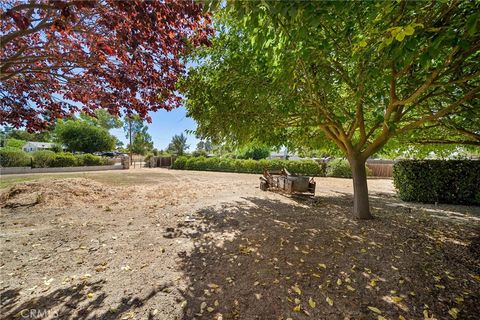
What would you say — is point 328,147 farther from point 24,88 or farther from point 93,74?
point 24,88

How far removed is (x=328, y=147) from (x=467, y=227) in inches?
183

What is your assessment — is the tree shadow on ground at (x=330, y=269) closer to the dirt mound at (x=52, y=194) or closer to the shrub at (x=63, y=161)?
the dirt mound at (x=52, y=194)

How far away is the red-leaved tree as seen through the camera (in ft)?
9.75

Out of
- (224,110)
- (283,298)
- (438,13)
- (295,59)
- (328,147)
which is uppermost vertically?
(438,13)

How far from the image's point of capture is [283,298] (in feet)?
8.96

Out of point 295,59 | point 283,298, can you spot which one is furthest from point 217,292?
point 295,59

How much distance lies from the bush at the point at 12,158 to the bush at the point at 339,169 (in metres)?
26.0

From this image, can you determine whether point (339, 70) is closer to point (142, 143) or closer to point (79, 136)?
point (79, 136)

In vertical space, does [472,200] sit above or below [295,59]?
below

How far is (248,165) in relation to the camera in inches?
876

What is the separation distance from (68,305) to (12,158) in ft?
73.6

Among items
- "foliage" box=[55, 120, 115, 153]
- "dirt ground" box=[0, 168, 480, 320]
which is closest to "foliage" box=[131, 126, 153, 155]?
"foliage" box=[55, 120, 115, 153]

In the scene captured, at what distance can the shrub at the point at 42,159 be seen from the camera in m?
19.2

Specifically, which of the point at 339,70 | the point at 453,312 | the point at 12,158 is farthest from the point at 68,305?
the point at 12,158
